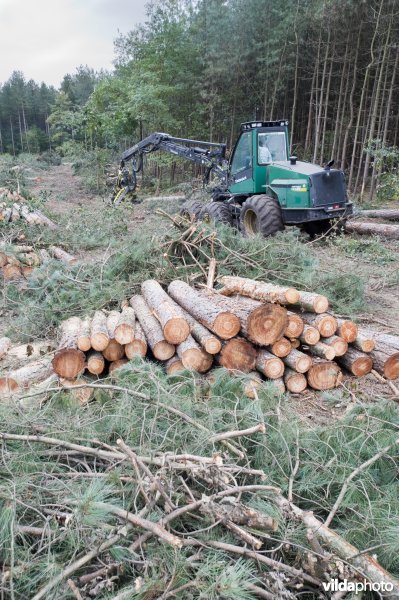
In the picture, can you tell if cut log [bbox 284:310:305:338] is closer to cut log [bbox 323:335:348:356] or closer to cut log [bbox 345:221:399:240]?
cut log [bbox 323:335:348:356]

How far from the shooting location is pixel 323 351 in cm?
423

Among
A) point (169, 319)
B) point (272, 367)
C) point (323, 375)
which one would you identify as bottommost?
point (323, 375)

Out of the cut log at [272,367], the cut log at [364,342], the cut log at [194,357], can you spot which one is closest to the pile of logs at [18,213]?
the cut log at [194,357]

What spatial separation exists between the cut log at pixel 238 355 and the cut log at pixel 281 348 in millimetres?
194

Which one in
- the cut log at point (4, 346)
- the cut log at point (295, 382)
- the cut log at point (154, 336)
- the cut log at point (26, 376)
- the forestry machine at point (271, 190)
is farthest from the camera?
the forestry machine at point (271, 190)

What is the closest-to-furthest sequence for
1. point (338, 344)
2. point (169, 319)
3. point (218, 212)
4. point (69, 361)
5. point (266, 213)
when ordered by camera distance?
point (69, 361), point (169, 319), point (338, 344), point (266, 213), point (218, 212)

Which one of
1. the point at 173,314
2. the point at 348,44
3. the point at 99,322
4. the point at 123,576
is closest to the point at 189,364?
the point at 173,314

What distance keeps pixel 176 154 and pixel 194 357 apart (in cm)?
930

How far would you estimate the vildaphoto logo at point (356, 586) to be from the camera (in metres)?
2.02

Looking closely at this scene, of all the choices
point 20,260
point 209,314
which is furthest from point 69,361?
point 20,260

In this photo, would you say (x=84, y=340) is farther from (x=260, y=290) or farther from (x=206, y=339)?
(x=260, y=290)

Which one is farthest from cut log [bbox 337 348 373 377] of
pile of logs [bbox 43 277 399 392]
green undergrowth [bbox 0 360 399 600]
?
green undergrowth [bbox 0 360 399 600]

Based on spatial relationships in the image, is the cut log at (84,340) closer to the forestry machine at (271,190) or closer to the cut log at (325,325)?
the cut log at (325,325)

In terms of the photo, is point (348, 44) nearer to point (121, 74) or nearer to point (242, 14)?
point (242, 14)
